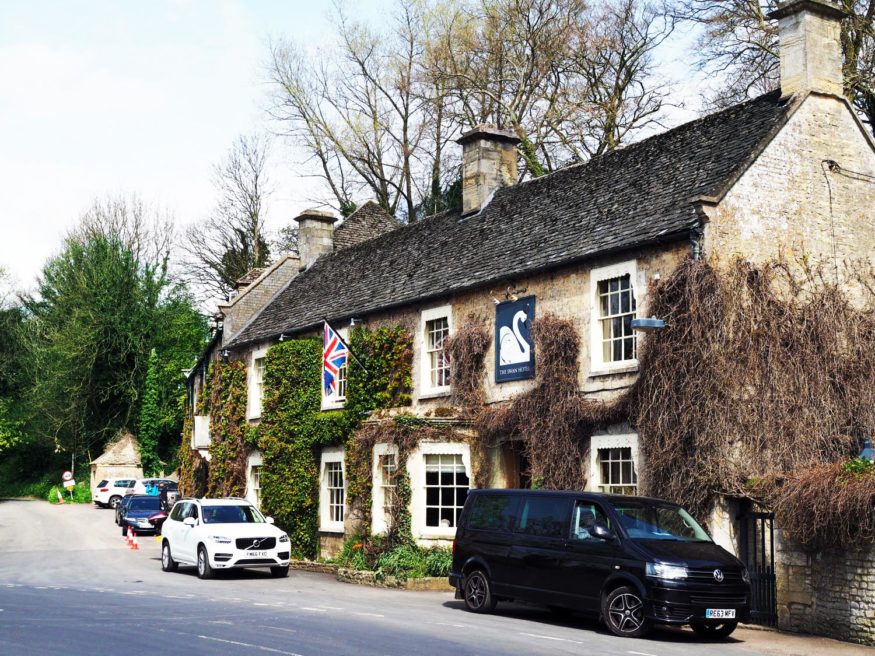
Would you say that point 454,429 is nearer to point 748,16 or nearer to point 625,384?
point 625,384

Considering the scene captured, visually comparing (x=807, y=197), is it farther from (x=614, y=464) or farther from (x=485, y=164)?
(x=485, y=164)

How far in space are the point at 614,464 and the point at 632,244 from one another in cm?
416

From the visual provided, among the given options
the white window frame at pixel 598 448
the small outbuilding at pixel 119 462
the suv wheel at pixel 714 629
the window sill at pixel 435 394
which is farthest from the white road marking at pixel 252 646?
the small outbuilding at pixel 119 462

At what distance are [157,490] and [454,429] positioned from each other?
28559mm

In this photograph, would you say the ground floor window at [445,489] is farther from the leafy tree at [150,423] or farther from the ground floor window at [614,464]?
the leafy tree at [150,423]

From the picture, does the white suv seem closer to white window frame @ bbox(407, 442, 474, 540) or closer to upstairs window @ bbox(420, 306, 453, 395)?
white window frame @ bbox(407, 442, 474, 540)

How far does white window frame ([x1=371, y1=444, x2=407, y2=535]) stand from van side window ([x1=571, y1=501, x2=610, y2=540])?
8608 mm

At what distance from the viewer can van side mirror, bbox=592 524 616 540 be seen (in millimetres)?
14344

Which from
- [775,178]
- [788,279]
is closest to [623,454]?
[788,279]

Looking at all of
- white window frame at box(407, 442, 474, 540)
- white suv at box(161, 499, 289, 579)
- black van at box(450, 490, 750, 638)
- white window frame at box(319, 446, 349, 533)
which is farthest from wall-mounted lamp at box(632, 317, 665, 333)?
white window frame at box(319, 446, 349, 533)

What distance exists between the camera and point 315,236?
36844mm

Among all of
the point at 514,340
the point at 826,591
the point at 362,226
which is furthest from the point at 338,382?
the point at 826,591

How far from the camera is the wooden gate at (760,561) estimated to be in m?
16.1

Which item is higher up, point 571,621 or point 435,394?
point 435,394
